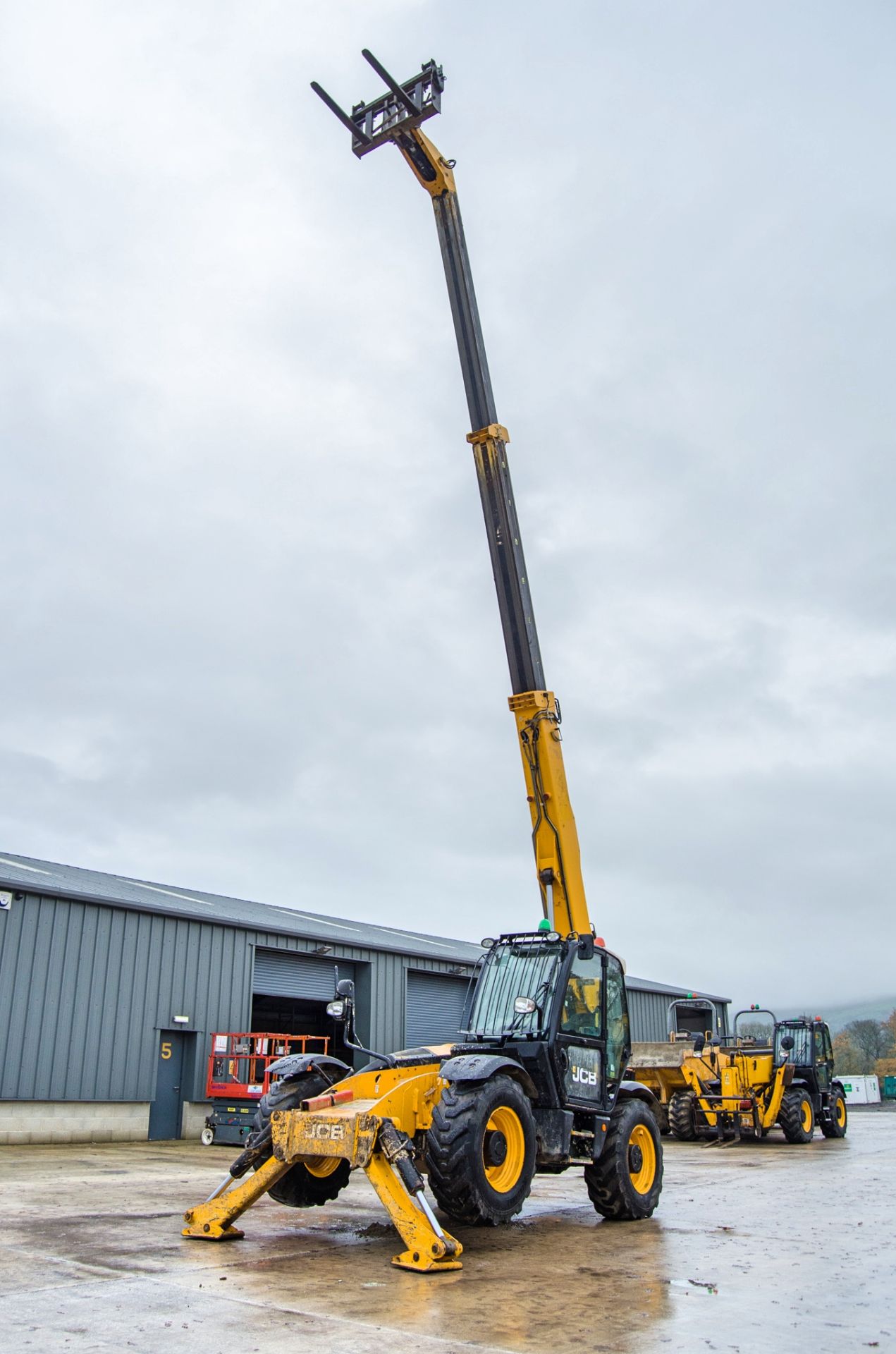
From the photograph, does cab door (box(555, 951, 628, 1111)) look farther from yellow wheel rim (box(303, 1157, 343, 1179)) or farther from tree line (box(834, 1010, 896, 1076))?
tree line (box(834, 1010, 896, 1076))

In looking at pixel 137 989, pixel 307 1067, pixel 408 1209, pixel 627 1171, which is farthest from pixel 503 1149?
pixel 137 989

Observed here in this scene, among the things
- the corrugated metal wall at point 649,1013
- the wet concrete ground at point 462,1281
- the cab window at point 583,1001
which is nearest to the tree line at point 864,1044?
the corrugated metal wall at point 649,1013

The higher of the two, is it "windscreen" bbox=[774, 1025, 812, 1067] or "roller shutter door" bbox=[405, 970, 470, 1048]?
"roller shutter door" bbox=[405, 970, 470, 1048]

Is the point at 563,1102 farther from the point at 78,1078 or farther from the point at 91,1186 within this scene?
the point at 78,1078

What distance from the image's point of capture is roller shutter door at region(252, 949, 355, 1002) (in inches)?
1038

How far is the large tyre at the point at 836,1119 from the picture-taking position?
23156 mm

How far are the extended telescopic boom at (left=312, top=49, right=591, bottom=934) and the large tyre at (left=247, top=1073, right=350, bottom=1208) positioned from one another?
3.02 meters

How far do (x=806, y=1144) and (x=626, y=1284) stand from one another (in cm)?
1649

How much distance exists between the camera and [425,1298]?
21.4 feet

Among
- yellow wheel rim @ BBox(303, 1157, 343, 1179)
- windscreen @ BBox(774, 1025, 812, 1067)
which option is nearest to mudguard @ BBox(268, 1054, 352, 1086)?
yellow wheel rim @ BBox(303, 1157, 343, 1179)

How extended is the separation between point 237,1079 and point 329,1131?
16011 mm

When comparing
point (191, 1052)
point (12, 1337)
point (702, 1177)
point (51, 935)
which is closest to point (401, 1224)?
point (12, 1337)

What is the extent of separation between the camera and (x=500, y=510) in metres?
13.3

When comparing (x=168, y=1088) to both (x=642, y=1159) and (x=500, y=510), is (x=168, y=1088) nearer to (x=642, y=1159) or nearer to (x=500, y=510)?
(x=642, y=1159)
